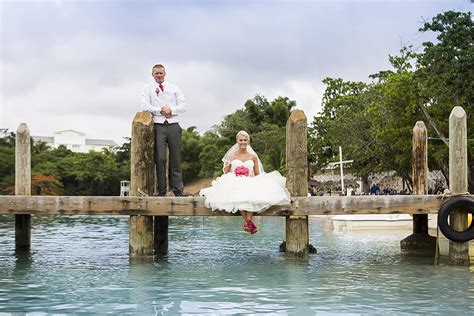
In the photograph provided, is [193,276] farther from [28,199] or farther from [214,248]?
[214,248]

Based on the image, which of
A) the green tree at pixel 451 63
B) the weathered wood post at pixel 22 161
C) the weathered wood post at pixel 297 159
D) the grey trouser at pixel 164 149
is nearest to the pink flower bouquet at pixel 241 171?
the weathered wood post at pixel 297 159

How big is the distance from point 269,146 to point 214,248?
1726 inches

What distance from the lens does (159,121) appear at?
12195 millimetres

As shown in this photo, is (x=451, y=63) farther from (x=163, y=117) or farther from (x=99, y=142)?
(x=99, y=142)

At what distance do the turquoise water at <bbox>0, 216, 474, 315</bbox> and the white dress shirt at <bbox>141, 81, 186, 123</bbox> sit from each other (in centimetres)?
274

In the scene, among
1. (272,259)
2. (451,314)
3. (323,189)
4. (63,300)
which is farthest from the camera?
(323,189)

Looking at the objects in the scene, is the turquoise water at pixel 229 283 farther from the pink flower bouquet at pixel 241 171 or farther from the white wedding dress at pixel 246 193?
the pink flower bouquet at pixel 241 171

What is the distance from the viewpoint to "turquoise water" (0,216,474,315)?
8.52m

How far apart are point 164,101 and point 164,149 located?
2.94 feet

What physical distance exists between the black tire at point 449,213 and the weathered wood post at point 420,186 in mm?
1037

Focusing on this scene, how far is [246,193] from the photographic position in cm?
1128

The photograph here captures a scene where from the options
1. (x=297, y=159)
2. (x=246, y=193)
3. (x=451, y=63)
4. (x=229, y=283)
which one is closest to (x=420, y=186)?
(x=297, y=159)

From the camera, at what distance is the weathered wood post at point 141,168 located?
A: 11883mm

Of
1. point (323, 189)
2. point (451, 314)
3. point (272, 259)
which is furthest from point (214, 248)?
point (323, 189)
